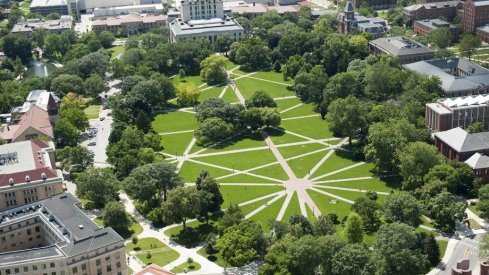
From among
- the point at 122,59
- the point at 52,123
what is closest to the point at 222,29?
the point at 122,59

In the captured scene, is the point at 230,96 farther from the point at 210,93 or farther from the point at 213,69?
the point at 213,69

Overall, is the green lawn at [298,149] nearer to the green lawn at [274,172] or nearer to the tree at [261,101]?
the green lawn at [274,172]

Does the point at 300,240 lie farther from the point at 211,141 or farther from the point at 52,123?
the point at 52,123

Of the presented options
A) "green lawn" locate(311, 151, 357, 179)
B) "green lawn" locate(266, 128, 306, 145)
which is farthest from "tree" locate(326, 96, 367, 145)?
"green lawn" locate(266, 128, 306, 145)

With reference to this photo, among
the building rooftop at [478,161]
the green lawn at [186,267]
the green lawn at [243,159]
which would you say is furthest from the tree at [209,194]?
the building rooftop at [478,161]

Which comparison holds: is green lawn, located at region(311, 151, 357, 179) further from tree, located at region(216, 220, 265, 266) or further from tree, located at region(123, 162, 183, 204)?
tree, located at region(216, 220, 265, 266)

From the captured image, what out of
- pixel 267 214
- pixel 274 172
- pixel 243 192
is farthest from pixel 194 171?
pixel 267 214
